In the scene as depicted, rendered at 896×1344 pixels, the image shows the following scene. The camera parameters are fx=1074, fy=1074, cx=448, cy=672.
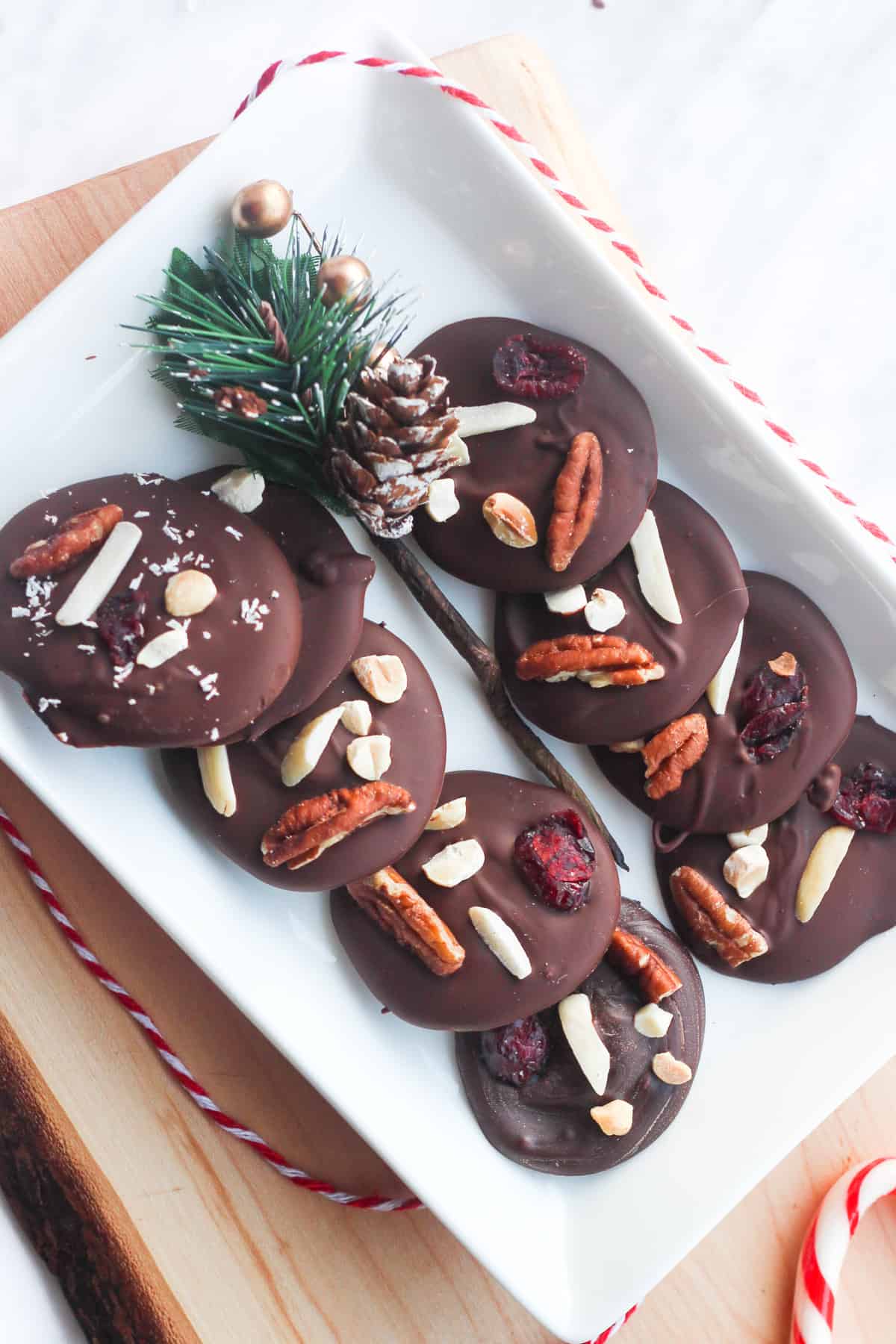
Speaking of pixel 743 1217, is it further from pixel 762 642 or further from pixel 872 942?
pixel 762 642

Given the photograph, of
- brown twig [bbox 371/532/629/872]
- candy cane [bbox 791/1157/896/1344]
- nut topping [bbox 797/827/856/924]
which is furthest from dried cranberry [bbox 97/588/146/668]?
candy cane [bbox 791/1157/896/1344]

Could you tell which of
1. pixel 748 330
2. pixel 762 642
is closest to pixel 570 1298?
pixel 762 642

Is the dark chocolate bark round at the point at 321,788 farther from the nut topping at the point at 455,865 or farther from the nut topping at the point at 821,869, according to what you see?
the nut topping at the point at 821,869

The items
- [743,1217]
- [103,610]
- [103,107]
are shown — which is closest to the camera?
[103,610]

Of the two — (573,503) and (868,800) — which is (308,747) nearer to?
(573,503)

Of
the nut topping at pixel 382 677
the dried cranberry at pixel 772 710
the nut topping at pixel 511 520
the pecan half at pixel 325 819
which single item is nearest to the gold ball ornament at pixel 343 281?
the nut topping at pixel 511 520
